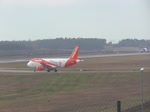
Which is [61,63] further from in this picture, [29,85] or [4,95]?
[4,95]

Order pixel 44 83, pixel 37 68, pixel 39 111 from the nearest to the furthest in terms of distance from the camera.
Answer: pixel 39 111
pixel 44 83
pixel 37 68

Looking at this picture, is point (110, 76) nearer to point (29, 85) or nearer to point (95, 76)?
point (95, 76)

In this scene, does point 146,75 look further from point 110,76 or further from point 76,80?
point 76,80

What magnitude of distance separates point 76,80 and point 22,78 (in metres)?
8.65

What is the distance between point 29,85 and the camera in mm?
55812

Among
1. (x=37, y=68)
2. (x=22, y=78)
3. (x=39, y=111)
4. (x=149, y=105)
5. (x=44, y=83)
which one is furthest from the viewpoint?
(x=37, y=68)

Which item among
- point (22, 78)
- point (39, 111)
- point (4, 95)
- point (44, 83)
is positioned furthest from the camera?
point (22, 78)

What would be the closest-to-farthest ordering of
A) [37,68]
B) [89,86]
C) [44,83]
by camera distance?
[89,86] → [44,83] → [37,68]

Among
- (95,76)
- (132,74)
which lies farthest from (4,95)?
(132,74)

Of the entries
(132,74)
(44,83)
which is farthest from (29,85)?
(132,74)

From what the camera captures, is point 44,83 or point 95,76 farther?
point 95,76

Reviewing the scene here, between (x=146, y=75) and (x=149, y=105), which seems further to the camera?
(x=146, y=75)

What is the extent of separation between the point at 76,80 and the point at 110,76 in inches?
249

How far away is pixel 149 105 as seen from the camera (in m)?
21.0
